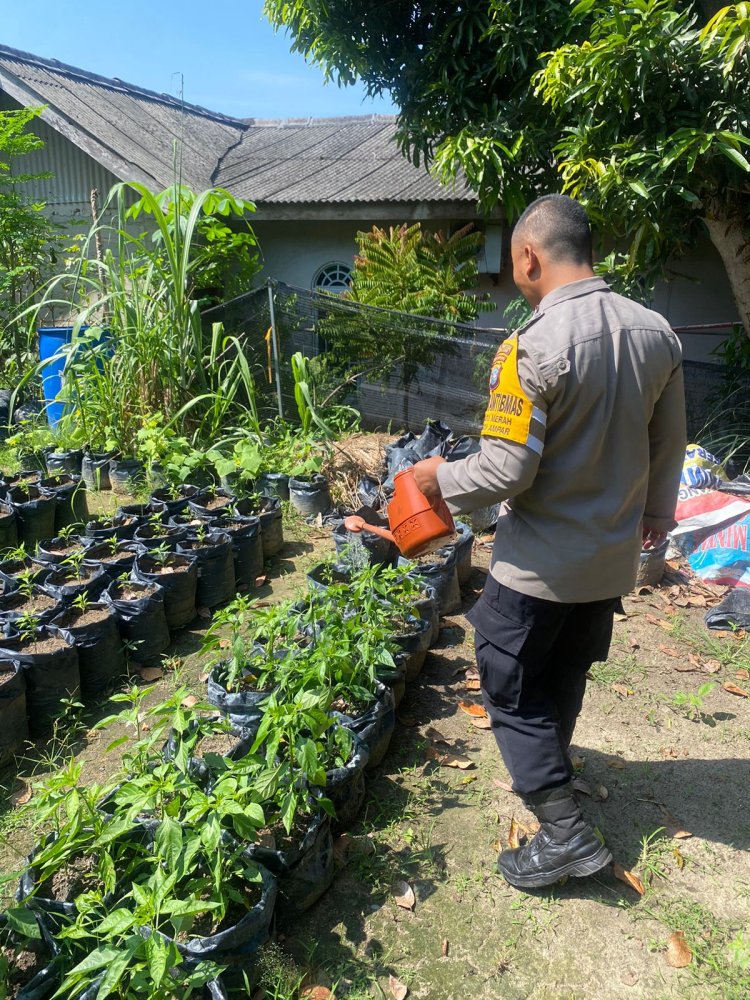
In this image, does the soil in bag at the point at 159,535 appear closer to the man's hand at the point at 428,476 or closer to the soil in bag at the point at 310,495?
the soil in bag at the point at 310,495

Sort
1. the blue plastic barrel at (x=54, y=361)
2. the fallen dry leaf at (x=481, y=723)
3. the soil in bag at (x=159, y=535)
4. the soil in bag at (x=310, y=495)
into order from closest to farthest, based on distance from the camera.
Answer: the fallen dry leaf at (x=481, y=723), the soil in bag at (x=159, y=535), the soil in bag at (x=310, y=495), the blue plastic barrel at (x=54, y=361)

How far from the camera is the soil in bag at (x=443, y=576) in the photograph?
3.91 metres

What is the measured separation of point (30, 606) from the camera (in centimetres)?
363

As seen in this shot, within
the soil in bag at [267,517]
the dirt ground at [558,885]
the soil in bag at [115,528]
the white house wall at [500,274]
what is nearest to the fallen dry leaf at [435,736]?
the dirt ground at [558,885]

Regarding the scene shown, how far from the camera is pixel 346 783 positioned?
2.46 m

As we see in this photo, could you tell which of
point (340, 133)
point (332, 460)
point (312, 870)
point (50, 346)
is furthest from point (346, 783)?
point (340, 133)

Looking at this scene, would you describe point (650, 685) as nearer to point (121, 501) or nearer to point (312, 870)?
point (312, 870)

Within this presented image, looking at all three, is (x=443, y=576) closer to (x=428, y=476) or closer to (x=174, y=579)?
(x=174, y=579)

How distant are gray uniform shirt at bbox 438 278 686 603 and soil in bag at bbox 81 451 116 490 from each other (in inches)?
172

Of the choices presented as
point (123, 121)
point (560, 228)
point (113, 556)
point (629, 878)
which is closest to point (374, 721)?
point (629, 878)

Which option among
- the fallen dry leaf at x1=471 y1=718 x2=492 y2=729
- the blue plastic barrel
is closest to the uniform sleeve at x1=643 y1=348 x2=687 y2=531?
the fallen dry leaf at x1=471 y1=718 x2=492 y2=729

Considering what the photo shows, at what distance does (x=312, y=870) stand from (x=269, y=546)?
9.33 feet

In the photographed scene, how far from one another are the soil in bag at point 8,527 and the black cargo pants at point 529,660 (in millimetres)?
3550

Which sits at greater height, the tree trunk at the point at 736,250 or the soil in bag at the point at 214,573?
the tree trunk at the point at 736,250
